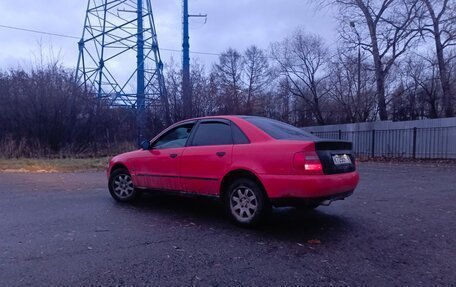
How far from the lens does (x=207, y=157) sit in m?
6.12

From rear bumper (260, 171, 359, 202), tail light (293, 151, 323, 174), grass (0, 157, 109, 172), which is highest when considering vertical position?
tail light (293, 151, 323, 174)

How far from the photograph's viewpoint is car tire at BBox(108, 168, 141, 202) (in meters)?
7.57

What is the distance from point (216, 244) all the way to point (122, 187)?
11.1ft

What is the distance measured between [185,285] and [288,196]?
2.09m

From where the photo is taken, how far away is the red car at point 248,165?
207 inches

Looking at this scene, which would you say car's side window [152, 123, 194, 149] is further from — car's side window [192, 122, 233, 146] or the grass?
the grass

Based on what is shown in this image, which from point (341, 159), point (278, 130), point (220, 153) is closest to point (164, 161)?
point (220, 153)

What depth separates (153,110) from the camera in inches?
863

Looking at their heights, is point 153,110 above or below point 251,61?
below

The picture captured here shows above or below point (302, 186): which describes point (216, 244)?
below

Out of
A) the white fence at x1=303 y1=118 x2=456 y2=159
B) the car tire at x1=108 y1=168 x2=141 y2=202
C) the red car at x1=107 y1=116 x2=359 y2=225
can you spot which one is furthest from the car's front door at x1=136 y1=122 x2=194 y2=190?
the white fence at x1=303 y1=118 x2=456 y2=159

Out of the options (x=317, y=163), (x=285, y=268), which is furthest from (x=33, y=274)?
(x=317, y=163)

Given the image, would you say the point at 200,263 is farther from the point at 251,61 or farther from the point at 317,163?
the point at 251,61

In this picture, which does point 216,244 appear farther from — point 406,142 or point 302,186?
point 406,142
